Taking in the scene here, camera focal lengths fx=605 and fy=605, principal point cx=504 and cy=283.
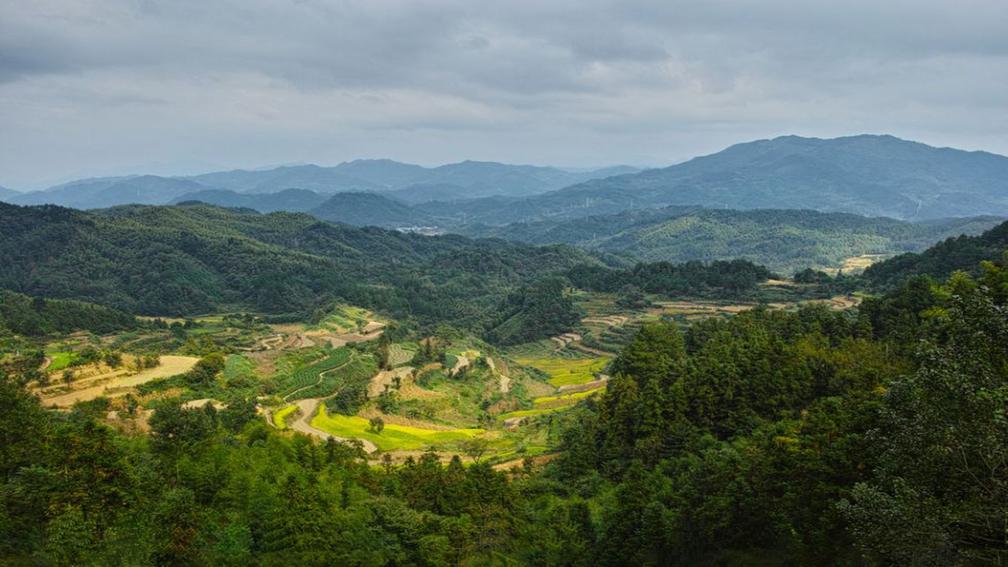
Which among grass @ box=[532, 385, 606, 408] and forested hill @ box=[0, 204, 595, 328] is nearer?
grass @ box=[532, 385, 606, 408]

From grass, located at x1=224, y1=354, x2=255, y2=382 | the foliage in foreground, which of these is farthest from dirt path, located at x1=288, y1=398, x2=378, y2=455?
the foliage in foreground

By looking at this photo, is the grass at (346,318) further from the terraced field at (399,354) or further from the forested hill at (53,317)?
the forested hill at (53,317)

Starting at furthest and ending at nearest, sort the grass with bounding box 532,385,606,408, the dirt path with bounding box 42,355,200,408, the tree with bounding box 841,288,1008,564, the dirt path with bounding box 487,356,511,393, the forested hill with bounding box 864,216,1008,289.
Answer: the forested hill with bounding box 864,216,1008,289, the dirt path with bounding box 487,356,511,393, the grass with bounding box 532,385,606,408, the dirt path with bounding box 42,355,200,408, the tree with bounding box 841,288,1008,564

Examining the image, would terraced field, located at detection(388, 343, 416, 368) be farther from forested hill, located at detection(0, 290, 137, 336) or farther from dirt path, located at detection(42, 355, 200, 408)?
forested hill, located at detection(0, 290, 137, 336)

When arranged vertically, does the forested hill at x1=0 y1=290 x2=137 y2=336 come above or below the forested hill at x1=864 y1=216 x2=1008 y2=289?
below

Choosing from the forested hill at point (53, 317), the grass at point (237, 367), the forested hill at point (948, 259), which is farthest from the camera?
the forested hill at point (948, 259)

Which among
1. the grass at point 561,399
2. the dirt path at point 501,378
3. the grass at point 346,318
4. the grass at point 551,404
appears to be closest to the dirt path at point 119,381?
the grass at point 551,404

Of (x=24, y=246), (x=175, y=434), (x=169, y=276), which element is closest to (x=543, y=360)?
(x=175, y=434)
